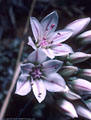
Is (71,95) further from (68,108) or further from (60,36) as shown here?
(60,36)

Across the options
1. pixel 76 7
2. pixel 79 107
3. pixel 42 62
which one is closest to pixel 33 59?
pixel 42 62

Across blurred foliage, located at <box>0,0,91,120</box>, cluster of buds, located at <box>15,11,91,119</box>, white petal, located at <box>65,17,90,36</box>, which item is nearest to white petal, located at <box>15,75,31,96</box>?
cluster of buds, located at <box>15,11,91,119</box>

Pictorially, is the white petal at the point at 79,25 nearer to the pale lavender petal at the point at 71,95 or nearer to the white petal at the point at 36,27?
the white petal at the point at 36,27

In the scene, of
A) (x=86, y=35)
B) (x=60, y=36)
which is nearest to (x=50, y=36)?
(x=60, y=36)

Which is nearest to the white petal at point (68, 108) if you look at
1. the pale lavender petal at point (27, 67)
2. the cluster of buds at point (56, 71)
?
the cluster of buds at point (56, 71)

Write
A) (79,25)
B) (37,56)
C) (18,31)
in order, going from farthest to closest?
(18,31) → (79,25) → (37,56)

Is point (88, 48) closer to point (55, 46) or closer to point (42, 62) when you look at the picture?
point (55, 46)

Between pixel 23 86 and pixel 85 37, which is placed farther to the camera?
pixel 85 37
